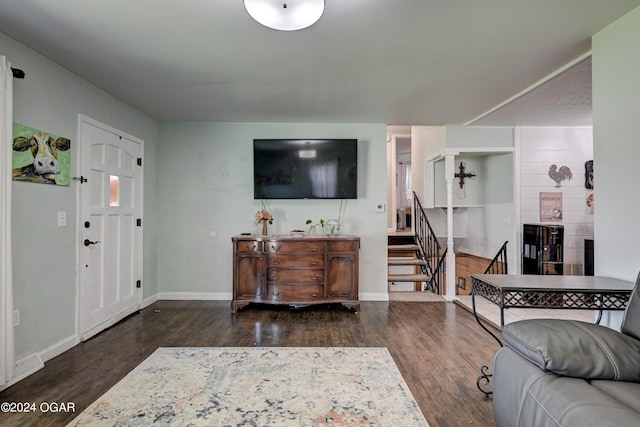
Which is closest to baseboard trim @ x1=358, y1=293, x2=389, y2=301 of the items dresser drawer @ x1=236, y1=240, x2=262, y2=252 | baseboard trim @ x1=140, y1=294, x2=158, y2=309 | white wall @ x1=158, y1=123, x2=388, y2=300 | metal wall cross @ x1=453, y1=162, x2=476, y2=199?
white wall @ x1=158, y1=123, x2=388, y2=300

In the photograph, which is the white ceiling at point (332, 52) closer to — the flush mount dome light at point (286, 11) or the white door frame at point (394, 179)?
the flush mount dome light at point (286, 11)

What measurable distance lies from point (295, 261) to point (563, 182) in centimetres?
416

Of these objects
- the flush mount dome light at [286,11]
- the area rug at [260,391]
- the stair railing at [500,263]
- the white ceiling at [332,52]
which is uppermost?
the white ceiling at [332,52]

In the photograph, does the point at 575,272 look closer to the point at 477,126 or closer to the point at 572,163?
the point at 572,163

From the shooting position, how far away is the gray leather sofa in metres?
1.12

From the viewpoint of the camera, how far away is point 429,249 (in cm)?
617

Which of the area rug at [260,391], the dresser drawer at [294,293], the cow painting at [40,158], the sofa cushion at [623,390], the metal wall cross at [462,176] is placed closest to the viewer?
the sofa cushion at [623,390]

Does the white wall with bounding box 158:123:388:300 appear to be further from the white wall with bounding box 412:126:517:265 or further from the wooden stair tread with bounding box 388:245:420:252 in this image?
the white wall with bounding box 412:126:517:265

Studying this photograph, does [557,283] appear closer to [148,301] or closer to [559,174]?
[559,174]

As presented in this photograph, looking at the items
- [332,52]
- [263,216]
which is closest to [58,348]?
[263,216]

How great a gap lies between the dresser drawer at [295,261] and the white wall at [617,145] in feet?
8.68

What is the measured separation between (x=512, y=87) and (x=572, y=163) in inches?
98.5

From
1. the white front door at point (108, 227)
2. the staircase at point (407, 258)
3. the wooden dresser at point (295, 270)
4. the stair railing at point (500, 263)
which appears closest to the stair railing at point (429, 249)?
the staircase at point (407, 258)

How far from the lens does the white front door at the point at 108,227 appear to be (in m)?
3.13
